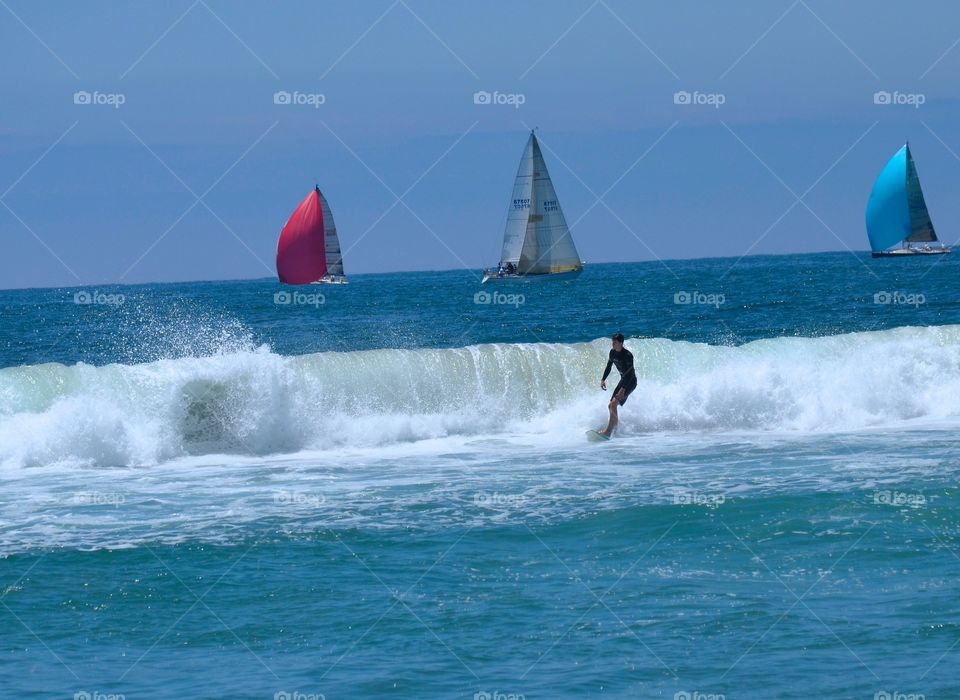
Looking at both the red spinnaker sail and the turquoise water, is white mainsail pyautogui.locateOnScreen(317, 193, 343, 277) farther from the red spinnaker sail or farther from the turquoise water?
the turquoise water

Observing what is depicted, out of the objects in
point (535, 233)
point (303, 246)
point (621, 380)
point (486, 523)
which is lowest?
point (486, 523)

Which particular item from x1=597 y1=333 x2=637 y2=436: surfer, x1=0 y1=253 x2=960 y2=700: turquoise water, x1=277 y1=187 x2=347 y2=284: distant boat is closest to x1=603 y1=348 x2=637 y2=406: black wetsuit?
x1=597 y1=333 x2=637 y2=436: surfer

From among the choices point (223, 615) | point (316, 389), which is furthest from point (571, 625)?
point (316, 389)

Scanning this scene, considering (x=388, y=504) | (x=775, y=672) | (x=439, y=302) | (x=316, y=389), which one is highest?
(x=439, y=302)

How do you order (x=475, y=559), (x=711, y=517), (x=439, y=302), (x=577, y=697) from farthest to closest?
(x=439, y=302) → (x=711, y=517) → (x=475, y=559) → (x=577, y=697)

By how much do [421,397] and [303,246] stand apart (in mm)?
38027

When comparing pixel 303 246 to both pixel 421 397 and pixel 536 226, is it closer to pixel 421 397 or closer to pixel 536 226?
pixel 536 226

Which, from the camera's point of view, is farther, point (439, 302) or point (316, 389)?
point (439, 302)

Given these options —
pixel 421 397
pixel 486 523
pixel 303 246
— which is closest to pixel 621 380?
pixel 421 397

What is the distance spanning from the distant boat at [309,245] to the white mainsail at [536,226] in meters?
10.0

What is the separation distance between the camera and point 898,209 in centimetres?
6956

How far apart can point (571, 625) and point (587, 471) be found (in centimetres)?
667

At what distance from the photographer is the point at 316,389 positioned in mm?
20875

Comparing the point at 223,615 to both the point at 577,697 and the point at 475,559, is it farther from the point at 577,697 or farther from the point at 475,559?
the point at 577,697
